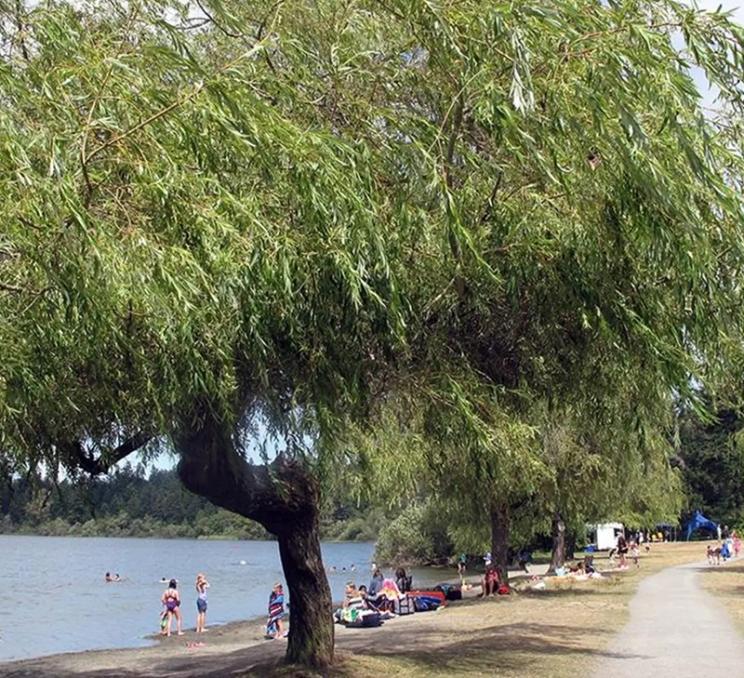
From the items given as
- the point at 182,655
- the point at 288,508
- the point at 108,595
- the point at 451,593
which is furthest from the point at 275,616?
the point at 108,595

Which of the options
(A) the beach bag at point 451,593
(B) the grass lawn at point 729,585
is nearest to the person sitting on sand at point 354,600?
(A) the beach bag at point 451,593

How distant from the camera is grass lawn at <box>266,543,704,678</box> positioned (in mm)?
12359

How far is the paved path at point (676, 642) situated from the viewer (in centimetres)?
1179

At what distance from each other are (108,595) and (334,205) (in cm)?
4418

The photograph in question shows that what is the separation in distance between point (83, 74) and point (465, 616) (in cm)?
1754

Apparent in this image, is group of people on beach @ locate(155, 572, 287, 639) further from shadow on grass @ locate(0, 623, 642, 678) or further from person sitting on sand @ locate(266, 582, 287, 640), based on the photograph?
shadow on grass @ locate(0, 623, 642, 678)

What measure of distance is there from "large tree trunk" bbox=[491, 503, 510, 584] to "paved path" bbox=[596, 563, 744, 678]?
476 cm

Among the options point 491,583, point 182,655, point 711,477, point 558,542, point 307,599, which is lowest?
point 182,655

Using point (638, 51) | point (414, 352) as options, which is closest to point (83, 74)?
point (638, 51)

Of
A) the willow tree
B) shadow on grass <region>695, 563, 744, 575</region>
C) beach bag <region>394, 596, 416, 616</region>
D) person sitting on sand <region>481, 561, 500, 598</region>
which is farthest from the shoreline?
shadow on grass <region>695, 563, 744, 575</region>

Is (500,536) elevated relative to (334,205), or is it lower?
lower

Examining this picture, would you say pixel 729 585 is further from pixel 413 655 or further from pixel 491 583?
pixel 413 655

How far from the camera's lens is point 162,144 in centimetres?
610

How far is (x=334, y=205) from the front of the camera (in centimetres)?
651
